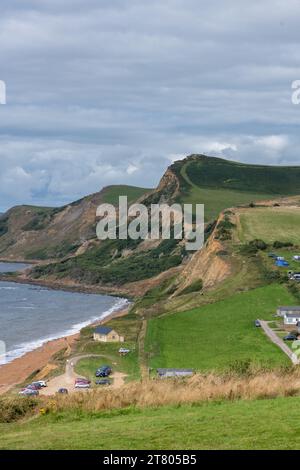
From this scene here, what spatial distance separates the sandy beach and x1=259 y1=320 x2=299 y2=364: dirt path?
1743cm

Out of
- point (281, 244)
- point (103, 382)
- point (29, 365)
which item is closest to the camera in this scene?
point (103, 382)

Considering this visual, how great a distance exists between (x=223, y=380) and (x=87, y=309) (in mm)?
95507

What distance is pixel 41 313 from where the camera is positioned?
Answer: 106 m

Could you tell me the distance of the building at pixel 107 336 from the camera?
61.7 metres

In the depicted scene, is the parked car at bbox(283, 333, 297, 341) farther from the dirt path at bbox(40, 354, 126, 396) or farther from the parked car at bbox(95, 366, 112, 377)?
the parked car at bbox(95, 366, 112, 377)

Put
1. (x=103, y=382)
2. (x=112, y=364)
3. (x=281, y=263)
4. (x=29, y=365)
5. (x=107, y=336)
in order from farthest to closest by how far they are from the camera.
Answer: (x=281, y=263) → (x=29, y=365) → (x=107, y=336) → (x=112, y=364) → (x=103, y=382)

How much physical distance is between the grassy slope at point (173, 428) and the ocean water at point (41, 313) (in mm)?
52569

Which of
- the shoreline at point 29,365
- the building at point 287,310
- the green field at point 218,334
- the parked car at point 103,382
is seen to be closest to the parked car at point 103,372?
the parked car at point 103,382

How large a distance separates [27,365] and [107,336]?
8.00 m

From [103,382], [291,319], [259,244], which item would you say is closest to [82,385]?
[103,382]

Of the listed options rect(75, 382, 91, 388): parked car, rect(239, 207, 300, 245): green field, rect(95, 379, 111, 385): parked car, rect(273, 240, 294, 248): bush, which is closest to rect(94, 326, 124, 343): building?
rect(95, 379, 111, 385): parked car

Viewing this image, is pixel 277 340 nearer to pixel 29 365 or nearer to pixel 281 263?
pixel 29 365

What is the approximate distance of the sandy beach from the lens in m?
58.3
